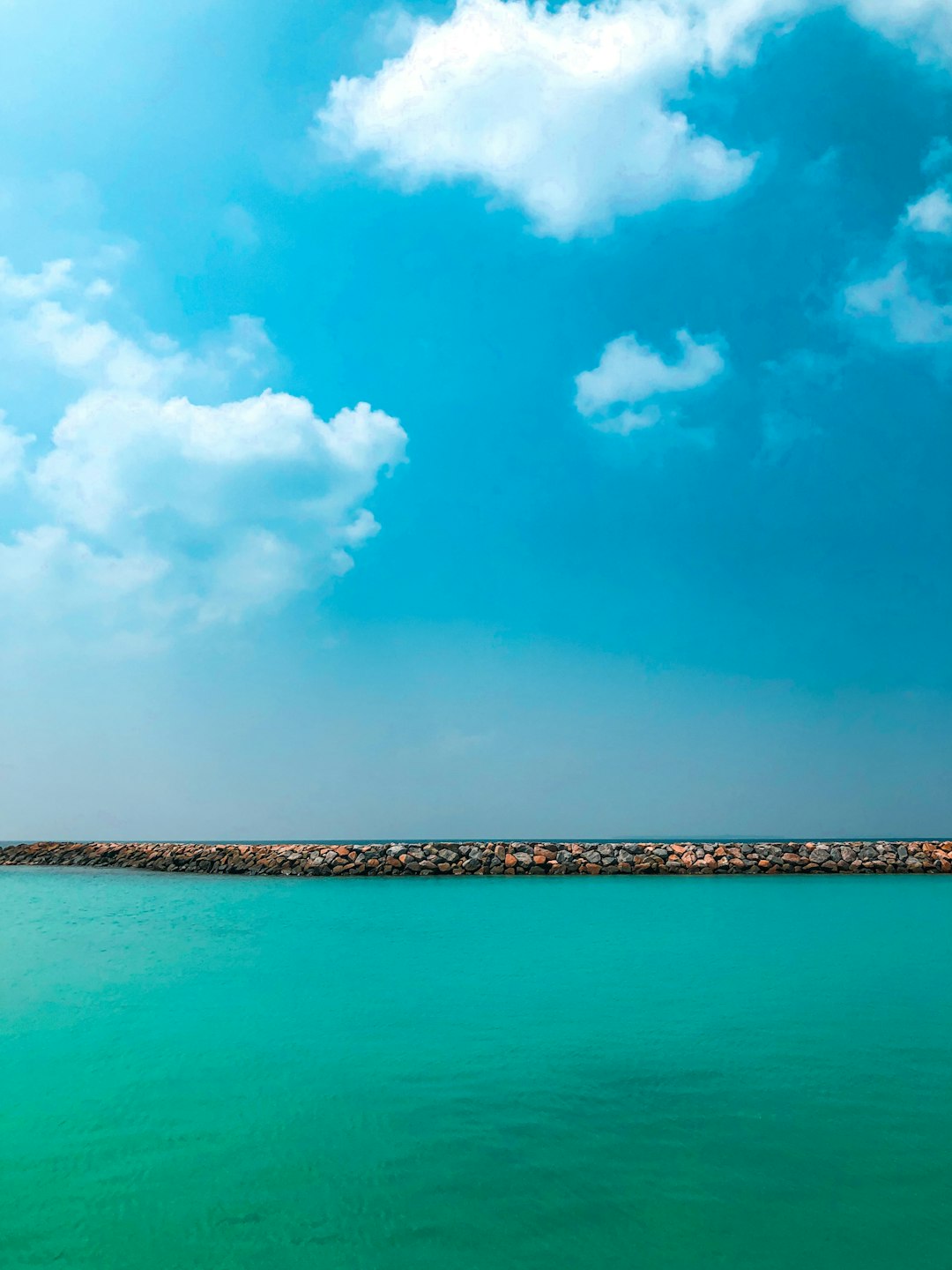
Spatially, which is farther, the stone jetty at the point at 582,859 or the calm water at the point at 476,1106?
the stone jetty at the point at 582,859

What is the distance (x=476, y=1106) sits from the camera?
4.90 metres

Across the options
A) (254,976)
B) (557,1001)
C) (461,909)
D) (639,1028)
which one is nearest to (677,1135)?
(639,1028)

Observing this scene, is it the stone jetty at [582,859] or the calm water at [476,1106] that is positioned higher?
the calm water at [476,1106]

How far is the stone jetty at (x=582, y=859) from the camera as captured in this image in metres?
24.1

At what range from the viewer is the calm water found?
11.0ft

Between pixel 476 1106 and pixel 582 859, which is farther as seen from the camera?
pixel 582 859

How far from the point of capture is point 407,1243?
10.8 ft

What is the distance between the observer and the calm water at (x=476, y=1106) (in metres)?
3.36

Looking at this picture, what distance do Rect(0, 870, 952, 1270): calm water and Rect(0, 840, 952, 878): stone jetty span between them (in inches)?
521

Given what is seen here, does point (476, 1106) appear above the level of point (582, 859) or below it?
above

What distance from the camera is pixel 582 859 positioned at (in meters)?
24.3

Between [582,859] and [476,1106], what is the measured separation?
65.4 feet

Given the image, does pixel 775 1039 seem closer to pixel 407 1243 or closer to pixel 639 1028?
pixel 639 1028

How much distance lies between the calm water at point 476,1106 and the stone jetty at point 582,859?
13.2m
